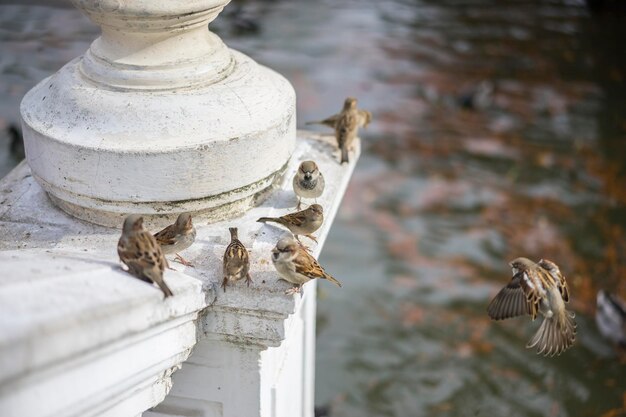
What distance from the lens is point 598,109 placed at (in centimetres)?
1245

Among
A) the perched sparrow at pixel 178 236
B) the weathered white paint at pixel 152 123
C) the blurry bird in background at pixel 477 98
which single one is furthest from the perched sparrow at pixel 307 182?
the blurry bird in background at pixel 477 98

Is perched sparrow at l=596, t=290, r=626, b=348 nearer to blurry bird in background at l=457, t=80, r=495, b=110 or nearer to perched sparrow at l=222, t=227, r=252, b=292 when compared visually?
blurry bird in background at l=457, t=80, r=495, b=110

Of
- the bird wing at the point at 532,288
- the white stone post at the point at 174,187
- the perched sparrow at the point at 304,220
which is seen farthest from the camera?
the bird wing at the point at 532,288

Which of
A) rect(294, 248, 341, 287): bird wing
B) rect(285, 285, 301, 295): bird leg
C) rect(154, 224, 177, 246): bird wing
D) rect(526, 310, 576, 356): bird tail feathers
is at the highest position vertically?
rect(154, 224, 177, 246): bird wing

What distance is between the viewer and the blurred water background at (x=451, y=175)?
23.7ft

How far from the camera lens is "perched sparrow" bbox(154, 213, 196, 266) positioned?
8.24 ft

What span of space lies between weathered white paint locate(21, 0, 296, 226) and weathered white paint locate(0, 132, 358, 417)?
150 millimetres

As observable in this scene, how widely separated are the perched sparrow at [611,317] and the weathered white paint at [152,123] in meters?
5.83

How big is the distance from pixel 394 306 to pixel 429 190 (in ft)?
7.91

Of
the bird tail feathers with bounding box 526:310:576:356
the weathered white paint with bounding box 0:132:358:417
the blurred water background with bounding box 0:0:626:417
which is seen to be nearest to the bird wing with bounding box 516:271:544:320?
the bird tail feathers with bounding box 526:310:576:356

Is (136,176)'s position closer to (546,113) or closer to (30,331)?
(30,331)

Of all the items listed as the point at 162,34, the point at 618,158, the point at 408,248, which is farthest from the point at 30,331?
the point at 618,158

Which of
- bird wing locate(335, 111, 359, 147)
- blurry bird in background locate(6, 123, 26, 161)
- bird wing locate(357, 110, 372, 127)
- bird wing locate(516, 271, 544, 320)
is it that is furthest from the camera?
blurry bird in background locate(6, 123, 26, 161)

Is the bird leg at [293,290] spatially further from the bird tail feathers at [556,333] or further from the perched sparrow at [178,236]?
the bird tail feathers at [556,333]
